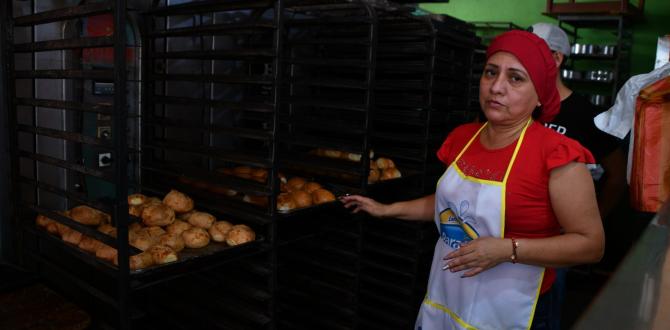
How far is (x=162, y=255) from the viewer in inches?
60.5

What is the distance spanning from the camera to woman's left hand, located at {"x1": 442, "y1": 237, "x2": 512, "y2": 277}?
1515mm

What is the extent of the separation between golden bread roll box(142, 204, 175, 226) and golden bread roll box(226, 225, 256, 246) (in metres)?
0.24

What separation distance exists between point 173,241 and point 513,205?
42.0 inches

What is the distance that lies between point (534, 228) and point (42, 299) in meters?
1.64

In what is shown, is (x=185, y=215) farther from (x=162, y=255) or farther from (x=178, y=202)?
(x=162, y=255)

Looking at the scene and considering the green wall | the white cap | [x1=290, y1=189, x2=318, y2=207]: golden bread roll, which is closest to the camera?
[x1=290, y1=189, x2=318, y2=207]: golden bread roll

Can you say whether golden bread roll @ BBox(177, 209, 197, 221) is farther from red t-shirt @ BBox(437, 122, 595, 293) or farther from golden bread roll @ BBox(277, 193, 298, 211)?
red t-shirt @ BBox(437, 122, 595, 293)

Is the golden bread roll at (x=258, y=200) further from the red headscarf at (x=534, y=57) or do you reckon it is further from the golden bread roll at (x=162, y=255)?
the red headscarf at (x=534, y=57)

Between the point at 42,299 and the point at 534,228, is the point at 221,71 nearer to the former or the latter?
the point at 42,299

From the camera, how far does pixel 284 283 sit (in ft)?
8.67

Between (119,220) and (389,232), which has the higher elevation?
(119,220)

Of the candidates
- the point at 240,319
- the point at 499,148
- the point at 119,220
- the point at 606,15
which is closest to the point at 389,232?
the point at 240,319

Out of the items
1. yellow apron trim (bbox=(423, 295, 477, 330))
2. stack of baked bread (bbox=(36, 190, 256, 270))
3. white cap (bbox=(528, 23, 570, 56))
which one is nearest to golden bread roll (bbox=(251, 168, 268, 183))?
stack of baked bread (bbox=(36, 190, 256, 270))

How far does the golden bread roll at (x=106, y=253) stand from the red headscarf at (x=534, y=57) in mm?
1306
